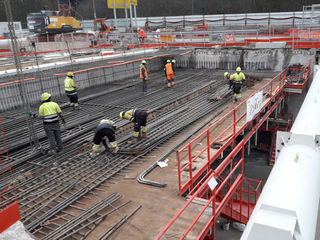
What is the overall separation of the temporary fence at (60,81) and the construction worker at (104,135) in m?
3.23

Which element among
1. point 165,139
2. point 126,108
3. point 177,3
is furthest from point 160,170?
point 177,3

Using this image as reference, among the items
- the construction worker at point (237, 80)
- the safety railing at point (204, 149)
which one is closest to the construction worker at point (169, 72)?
the construction worker at point (237, 80)

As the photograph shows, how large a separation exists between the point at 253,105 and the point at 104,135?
17.7 ft

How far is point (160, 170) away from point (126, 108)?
19.5 ft

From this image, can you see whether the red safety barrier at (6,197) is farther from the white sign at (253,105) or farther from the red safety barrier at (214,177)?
the white sign at (253,105)

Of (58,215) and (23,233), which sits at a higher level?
(23,233)

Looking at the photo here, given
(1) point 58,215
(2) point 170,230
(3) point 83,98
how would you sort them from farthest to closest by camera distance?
(3) point 83,98 → (1) point 58,215 → (2) point 170,230

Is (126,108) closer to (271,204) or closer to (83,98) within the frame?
(83,98)

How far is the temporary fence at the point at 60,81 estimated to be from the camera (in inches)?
509

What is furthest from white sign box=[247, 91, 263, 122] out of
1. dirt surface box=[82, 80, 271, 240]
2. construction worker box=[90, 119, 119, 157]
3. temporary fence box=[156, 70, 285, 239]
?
construction worker box=[90, 119, 119, 157]

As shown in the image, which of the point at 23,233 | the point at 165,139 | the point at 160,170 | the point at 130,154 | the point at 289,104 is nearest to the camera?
the point at 23,233

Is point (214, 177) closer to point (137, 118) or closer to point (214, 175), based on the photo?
point (214, 175)

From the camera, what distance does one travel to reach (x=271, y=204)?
386cm

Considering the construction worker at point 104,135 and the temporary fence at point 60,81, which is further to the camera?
the temporary fence at point 60,81
